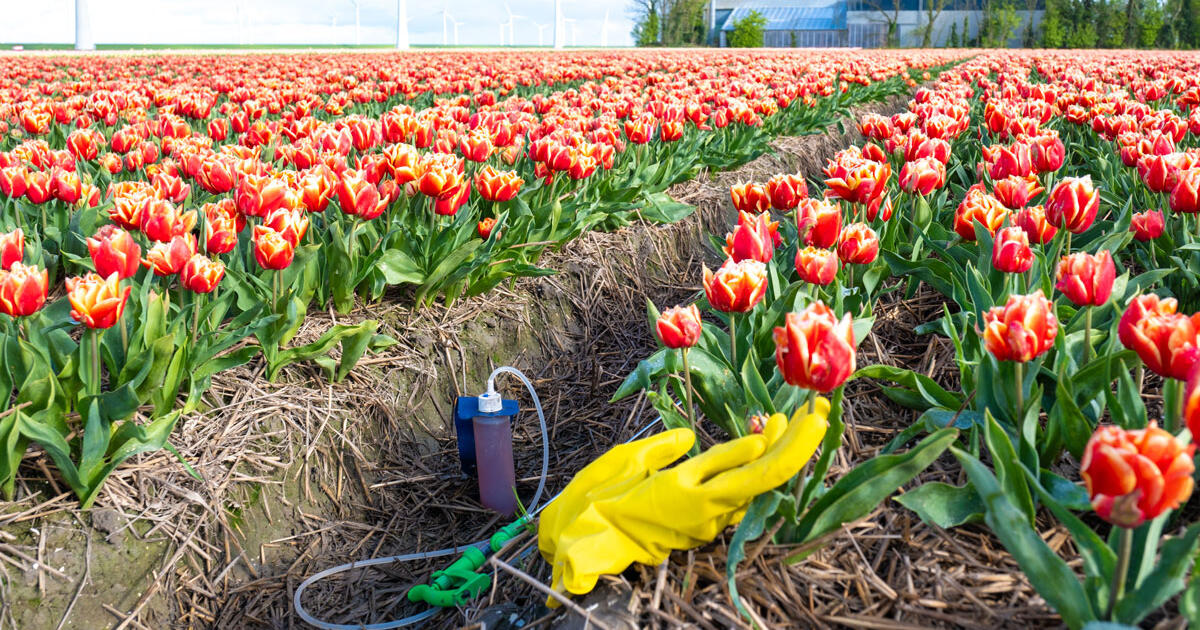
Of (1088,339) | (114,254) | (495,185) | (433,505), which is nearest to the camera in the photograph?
(1088,339)

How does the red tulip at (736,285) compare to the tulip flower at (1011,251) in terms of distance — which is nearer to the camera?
the red tulip at (736,285)

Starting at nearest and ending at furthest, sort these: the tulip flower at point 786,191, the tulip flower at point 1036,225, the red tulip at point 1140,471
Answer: the red tulip at point 1140,471 → the tulip flower at point 1036,225 → the tulip flower at point 786,191

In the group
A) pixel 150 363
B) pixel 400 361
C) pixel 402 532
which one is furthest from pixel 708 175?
pixel 150 363

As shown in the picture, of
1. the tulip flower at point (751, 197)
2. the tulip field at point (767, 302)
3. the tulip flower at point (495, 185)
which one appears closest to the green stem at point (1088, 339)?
the tulip field at point (767, 302)

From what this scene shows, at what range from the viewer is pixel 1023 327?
1601mm

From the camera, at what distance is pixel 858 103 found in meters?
11.9

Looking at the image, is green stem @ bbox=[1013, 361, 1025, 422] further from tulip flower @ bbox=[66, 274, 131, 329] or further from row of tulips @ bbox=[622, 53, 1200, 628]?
tulip flower @ bbox=[66, 274, 131, 329]

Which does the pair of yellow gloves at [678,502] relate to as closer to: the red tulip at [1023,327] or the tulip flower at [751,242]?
the red tulip at [1023,327]

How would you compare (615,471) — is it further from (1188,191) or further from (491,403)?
(1188,191)

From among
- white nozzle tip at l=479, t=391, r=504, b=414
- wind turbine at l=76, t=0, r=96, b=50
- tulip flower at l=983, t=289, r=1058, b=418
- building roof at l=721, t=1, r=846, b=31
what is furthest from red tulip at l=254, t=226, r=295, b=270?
building roof at l=721, t=1, r=846, b=31

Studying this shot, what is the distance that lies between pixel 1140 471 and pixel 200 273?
228cm

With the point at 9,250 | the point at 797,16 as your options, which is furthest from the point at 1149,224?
the point at 797,16

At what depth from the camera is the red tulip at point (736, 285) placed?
2.00 metres

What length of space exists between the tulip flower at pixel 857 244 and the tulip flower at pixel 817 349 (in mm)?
1142
